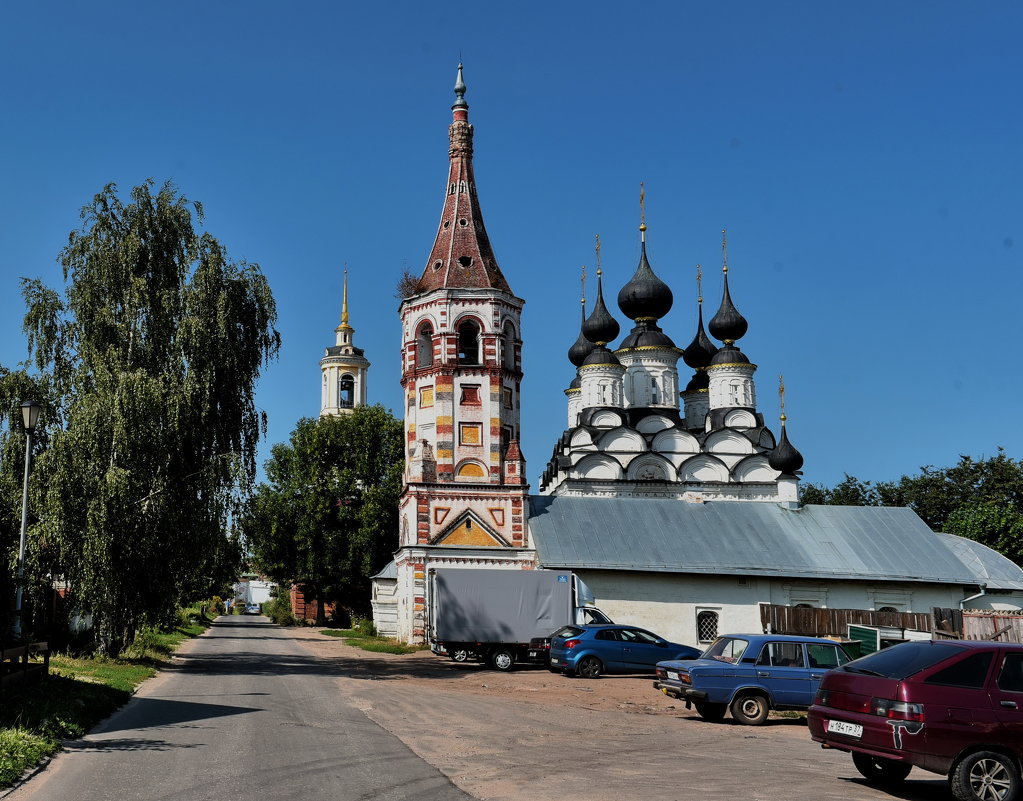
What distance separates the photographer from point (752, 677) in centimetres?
1648

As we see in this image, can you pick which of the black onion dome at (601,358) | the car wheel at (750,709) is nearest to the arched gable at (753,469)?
the black onion dome at (601,358)

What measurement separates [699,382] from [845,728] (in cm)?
5083

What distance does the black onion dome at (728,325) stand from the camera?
58.0 metres

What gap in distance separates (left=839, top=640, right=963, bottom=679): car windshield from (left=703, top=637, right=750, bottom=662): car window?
6120 millimetres

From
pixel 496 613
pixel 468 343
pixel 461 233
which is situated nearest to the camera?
pixel 496 613

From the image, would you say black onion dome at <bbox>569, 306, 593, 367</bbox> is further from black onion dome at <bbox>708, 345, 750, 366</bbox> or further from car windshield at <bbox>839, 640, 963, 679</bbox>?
car windshield at <bbox>839, 640, 963, 679</bbox>

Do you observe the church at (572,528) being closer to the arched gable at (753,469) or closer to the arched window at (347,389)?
the arched gable at (753,469)

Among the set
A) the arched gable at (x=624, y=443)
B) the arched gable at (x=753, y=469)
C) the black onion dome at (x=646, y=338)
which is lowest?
the arched gable at (x=753, y=469)

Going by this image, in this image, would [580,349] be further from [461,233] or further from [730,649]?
[730,649]

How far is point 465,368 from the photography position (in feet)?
124

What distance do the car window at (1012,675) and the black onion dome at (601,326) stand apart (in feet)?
163

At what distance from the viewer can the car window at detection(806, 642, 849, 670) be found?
17000 mm

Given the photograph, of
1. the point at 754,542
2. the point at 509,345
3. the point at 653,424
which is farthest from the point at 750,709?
the point at 653,424

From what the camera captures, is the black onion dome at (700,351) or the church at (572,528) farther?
the black onion dome at (700,351)
